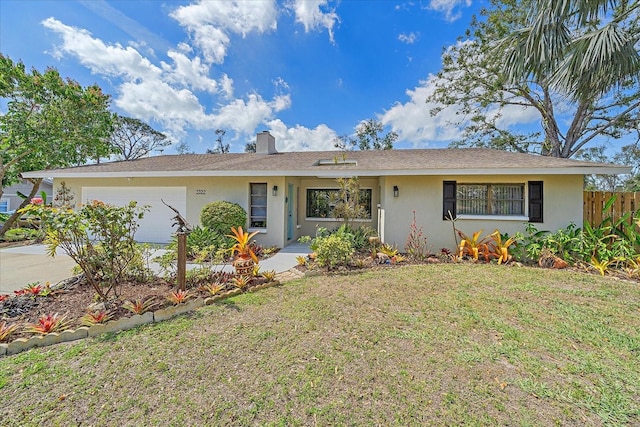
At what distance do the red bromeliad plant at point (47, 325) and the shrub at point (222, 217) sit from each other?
16.1 ft

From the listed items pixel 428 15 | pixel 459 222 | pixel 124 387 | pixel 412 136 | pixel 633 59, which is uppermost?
pixel 428 15

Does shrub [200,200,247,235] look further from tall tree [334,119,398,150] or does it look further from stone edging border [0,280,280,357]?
tall tree [334,119,398,150]

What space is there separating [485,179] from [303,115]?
14.6m

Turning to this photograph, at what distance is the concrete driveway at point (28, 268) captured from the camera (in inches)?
220

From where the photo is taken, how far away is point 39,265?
6.88m

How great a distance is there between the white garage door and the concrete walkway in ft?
5.76

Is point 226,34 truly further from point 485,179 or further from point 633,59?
point 633,59

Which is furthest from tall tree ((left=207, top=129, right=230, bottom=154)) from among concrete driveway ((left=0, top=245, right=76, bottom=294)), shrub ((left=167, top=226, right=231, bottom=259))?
shrub ((left=167, top=226, right=231, bottom=259))

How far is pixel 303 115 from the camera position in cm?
1966

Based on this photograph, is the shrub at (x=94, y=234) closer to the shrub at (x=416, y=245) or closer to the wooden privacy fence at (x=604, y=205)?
the shrub at (x=416, y=245)

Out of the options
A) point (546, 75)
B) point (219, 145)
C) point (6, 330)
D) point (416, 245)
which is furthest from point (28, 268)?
point (219, 145)

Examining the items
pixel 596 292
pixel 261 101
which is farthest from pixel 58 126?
pixel 596 292

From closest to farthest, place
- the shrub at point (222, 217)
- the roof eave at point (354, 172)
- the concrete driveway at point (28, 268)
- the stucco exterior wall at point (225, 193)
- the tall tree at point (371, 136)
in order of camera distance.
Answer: the concrete driveway at point (28, 268), the roof eave at point (354, 172), the shrub at point (222, 217), the stucco exterior wall at point (225, 193), the tall tree at point (371, 136)

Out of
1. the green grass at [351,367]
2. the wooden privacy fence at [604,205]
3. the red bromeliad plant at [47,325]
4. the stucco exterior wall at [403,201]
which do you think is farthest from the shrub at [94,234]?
the wooden privacy fence at [604,205]
